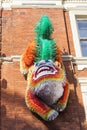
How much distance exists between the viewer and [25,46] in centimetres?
1078

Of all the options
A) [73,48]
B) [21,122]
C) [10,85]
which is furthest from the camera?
[73,48]

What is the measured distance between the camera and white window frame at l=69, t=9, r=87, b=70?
10.6m

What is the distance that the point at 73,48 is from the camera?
11.0 m

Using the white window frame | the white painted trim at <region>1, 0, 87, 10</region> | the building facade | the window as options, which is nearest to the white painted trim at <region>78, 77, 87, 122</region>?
the building facade

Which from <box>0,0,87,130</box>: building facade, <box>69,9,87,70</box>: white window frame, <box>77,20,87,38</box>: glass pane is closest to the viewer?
<box>0,0,87,130</box>: building facade

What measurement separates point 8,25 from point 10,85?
7.55ft

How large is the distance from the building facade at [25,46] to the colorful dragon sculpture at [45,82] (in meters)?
0.27

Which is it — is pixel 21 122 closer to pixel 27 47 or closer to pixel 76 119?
pixel 76 119

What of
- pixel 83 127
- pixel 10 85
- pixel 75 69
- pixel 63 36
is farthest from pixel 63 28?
pixel 83 127

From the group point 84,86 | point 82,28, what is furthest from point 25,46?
point 82,28

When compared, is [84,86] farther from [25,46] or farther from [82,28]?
[82,28]

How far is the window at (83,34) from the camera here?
1136cm

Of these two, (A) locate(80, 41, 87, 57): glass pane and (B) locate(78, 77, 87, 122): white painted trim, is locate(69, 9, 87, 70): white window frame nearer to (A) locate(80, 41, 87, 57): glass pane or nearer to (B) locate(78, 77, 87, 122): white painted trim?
(A) locate(80, 41, 87, 57): glass pane

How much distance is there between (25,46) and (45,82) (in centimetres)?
222
